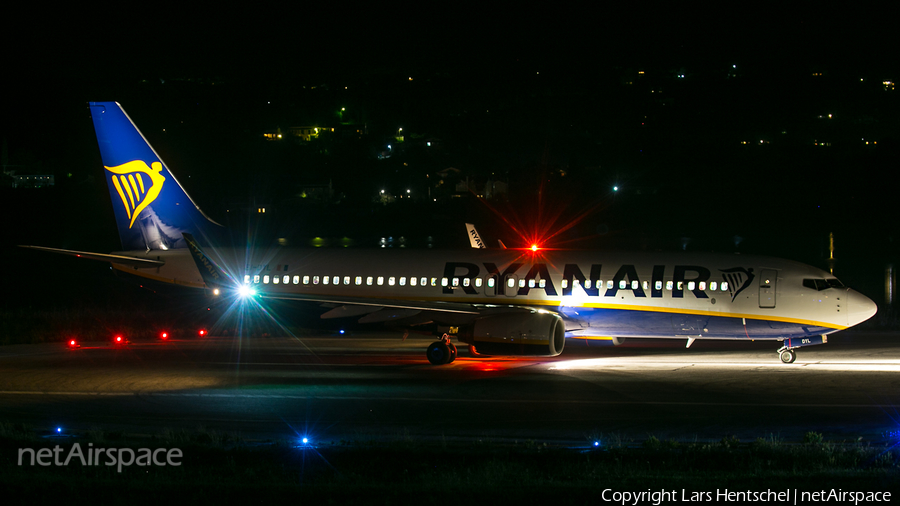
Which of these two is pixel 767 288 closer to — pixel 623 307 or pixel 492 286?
pixel 623 307

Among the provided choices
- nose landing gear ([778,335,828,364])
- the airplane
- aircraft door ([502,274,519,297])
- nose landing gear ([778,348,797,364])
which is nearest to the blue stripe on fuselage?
the airplane

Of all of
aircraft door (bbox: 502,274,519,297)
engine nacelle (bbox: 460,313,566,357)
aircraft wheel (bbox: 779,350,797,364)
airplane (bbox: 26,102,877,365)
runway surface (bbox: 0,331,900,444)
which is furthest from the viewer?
aircraft door (bbox: 502,274,519,297)

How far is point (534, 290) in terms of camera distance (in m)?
27.1

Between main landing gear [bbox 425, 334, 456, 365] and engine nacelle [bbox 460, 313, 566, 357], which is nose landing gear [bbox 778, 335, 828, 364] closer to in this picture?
engine nacelle [bbox 460, 313, 566, 357]

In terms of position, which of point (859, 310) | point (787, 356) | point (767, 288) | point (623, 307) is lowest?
point (787, 356)

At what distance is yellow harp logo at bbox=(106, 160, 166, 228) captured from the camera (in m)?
31.6

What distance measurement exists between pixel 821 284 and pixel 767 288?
61.4 inches

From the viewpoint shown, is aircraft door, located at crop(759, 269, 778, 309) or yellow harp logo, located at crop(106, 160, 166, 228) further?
yellow harp logo, located at crop(106, 160, 166, 228)

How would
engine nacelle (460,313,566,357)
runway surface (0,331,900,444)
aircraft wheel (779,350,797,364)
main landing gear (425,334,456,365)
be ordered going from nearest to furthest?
runway surface (0,331,900,444) → engine nacelle (460,313,566,357) → aircraft wheel (779,350,797,364) → main landing gear (425,334,456,365)

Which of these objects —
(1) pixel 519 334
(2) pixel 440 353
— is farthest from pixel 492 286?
(1) pixel 519 334


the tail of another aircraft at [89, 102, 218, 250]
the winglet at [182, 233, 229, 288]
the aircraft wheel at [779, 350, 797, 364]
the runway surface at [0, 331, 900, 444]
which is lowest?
the runway surface at [0, 331, 900, 444]

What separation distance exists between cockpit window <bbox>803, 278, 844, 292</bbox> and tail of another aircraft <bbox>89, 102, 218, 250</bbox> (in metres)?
21.4

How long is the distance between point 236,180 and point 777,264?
510ft

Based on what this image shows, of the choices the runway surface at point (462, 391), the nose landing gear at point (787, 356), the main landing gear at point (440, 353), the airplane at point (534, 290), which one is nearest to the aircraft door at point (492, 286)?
the airplane at point (534, 290)
